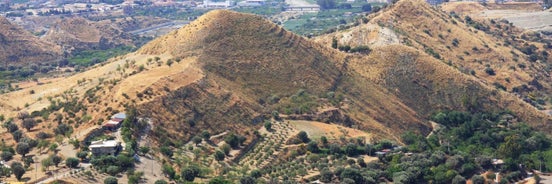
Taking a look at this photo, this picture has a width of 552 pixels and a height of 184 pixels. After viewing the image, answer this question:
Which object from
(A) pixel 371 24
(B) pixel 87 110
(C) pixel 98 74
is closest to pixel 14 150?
(B) pixel 87 110

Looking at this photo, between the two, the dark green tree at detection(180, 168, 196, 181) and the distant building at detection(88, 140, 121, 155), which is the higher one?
the distant building at detection(88, 140, 121, 155)

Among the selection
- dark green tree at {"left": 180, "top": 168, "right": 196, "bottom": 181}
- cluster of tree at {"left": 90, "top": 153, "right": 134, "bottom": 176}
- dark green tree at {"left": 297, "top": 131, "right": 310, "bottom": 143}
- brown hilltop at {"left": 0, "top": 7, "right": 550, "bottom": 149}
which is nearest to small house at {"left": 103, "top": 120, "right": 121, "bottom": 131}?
brown hilltop at {"left": 0, "top": 7, "right": 550, "bottom": 149}

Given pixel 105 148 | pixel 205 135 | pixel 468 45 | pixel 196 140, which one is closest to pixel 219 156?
pixel 196 140

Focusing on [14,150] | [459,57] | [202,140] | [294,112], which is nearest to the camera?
[14,150]

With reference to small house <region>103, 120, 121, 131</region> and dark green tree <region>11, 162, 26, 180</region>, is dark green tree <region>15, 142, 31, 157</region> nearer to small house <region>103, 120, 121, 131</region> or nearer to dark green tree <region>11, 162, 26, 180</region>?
Answer: dark green tree <region>11, 162, 26, 180</region>

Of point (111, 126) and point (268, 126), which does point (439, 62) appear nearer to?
point (268, 126)

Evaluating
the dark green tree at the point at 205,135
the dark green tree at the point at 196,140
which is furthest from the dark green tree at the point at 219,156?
the dark green tree at the point at 205,135

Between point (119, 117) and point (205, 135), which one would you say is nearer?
point (119, 117)

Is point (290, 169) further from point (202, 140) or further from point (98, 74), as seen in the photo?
point (98, 74)

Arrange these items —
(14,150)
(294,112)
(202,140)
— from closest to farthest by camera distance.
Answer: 1. (14,150)
2. (202,140)
3. (294,112)
